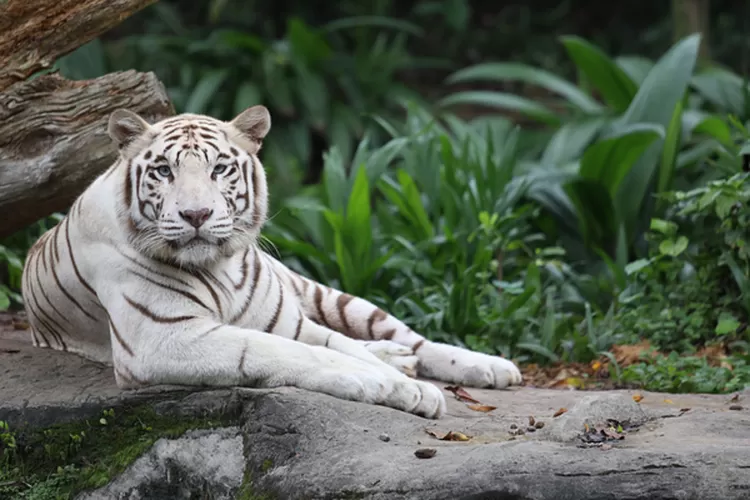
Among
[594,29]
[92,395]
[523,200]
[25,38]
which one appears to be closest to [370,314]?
[92,395]

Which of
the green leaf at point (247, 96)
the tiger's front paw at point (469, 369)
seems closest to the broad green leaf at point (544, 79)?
the green leaf at point (247, 96)

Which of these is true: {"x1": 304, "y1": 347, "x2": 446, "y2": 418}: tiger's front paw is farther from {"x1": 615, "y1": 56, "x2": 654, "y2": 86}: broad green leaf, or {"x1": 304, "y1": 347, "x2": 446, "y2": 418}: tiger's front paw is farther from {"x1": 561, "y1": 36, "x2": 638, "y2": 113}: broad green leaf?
{"x1": 615, "y1": 56, "x2": 654, "y2": 86}: broad green leaf

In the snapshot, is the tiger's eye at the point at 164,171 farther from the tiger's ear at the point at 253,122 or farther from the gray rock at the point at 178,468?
the gray rock at the point at 178,468

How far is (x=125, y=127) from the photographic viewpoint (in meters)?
3.52

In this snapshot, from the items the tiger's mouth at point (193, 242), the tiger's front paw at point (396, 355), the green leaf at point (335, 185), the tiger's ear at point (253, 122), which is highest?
the tiger's ear at point (253, 122)

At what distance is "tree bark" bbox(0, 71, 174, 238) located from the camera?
4312 millimetres

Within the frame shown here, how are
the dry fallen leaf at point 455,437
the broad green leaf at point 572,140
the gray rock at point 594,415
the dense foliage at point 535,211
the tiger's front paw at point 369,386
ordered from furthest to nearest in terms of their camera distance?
the broad green leaf at point 572,140
the dense foliage at point 535,211
the tiger's front paw at point 369,386
the dry fallen leaf at point 455,437
the gray rock at point 594,415

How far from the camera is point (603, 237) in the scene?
20.7 ft

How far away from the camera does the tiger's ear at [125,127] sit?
11.4ft

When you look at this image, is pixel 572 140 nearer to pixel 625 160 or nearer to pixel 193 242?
pixel 625 160

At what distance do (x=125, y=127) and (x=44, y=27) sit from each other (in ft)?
2.67

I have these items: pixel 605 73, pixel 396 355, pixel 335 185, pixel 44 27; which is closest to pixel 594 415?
pixel 396 355

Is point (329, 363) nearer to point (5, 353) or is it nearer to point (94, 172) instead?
point (5, 353)

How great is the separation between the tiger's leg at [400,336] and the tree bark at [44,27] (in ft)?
4.01
